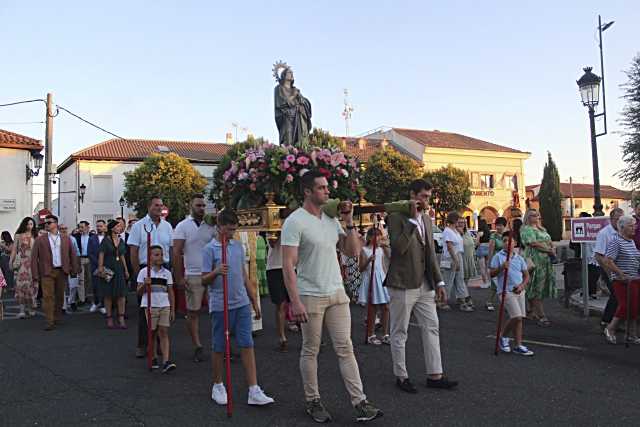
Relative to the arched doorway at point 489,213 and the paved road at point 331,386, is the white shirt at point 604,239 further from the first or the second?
the arched doorway at point 489,213

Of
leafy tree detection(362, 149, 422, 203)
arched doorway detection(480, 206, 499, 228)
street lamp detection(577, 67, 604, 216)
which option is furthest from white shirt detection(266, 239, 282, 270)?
arched doorway detection(480, 206, 499, 228)

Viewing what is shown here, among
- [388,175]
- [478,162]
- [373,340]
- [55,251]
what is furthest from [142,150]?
[373,340]

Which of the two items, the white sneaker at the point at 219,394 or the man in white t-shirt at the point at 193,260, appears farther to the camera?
the man in white t-shirt at the point at 193,260

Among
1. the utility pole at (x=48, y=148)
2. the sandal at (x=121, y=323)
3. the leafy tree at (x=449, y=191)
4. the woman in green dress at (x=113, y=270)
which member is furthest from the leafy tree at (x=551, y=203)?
the sandal at (x=121, y=323)

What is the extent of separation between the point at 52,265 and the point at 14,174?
26.7m

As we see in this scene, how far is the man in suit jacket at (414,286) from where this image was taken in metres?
5.25

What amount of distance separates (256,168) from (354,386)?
11.4ft

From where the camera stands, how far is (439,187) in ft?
137

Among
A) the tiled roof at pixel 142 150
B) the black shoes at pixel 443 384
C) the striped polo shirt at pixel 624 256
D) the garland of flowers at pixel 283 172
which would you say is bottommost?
the black shoes at pixel 443 384

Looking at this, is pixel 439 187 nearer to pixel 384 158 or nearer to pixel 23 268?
pixel 384 158

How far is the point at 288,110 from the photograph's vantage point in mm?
9156

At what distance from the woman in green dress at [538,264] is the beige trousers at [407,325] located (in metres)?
4.38

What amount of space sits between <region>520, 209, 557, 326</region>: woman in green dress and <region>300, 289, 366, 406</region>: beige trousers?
5580 mm

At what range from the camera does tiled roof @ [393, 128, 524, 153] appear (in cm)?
5134
